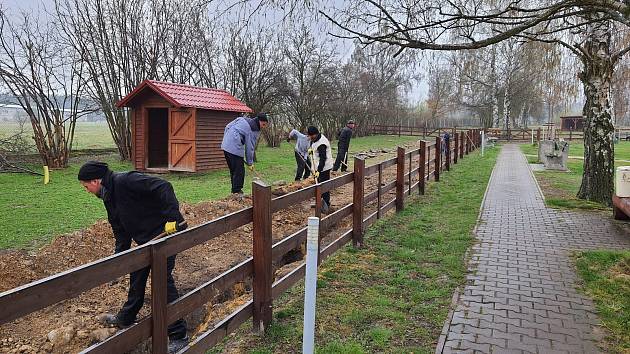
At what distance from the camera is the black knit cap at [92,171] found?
3676 mm

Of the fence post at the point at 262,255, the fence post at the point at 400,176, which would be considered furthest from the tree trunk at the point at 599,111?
the fence post at the point at 262,255

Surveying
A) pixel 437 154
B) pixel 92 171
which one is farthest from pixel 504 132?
pixel 92 171

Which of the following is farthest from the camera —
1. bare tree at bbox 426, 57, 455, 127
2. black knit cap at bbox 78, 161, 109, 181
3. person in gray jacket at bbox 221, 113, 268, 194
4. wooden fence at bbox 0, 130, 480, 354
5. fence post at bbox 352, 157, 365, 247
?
bare tree at bbox 426, 57, 455, 127

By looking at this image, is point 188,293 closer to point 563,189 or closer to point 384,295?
point 384,295

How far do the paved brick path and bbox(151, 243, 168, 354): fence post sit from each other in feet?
6.71

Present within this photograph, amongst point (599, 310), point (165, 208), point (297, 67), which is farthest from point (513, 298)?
point (297, 67)

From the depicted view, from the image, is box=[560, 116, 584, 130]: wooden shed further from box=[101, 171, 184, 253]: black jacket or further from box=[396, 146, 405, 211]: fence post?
box=[101, 171, 184, 253]: black jacket

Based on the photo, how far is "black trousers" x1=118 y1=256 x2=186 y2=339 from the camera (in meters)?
3.80

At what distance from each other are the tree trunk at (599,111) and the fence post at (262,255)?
769 centimetres

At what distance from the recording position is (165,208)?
3.79 metres

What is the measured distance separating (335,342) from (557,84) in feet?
85.6

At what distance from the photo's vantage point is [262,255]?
383cm

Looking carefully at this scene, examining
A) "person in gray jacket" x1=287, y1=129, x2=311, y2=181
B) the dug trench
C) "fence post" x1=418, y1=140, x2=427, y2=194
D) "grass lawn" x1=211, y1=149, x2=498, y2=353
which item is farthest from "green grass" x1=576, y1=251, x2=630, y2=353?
"person in gray jacket" x1=287, y1=129, x2=311, y2=181

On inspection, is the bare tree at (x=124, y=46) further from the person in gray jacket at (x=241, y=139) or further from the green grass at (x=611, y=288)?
the green grass at (x=611, y=288)
